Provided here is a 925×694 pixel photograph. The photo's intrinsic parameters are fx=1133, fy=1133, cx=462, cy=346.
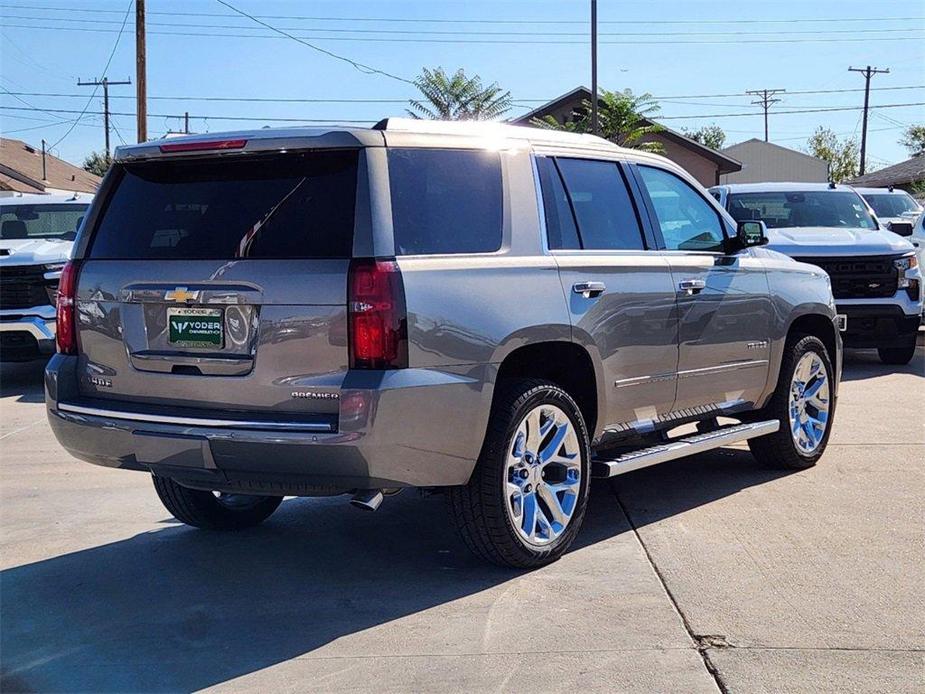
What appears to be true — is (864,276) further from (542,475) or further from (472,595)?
(472,595)

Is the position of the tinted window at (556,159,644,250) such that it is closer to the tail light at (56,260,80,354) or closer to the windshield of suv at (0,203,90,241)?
the tail light at (56,260,80,354)

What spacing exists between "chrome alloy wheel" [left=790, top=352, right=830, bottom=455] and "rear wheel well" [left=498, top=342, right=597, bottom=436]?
2.07m

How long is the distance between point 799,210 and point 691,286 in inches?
286

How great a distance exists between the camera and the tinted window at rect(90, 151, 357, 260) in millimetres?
4672

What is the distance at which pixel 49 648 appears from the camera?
4.43 metres

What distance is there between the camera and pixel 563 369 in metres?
5.64

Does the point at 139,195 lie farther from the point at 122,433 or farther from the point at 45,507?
the point at 45,507

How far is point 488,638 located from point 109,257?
241 centimetres

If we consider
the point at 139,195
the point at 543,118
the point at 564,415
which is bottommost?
the point at 564,415

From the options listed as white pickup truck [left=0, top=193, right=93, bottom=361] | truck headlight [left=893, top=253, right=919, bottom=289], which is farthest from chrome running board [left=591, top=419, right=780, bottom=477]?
white pickup truck [left=0, top=193, right=93, bottom=361]

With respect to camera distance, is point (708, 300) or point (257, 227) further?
point (708, 300)

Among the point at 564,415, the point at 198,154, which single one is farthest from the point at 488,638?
the point at 198,154

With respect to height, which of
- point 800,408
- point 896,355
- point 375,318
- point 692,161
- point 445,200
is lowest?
point 896,355


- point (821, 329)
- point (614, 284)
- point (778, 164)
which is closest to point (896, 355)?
point (821, 329)
